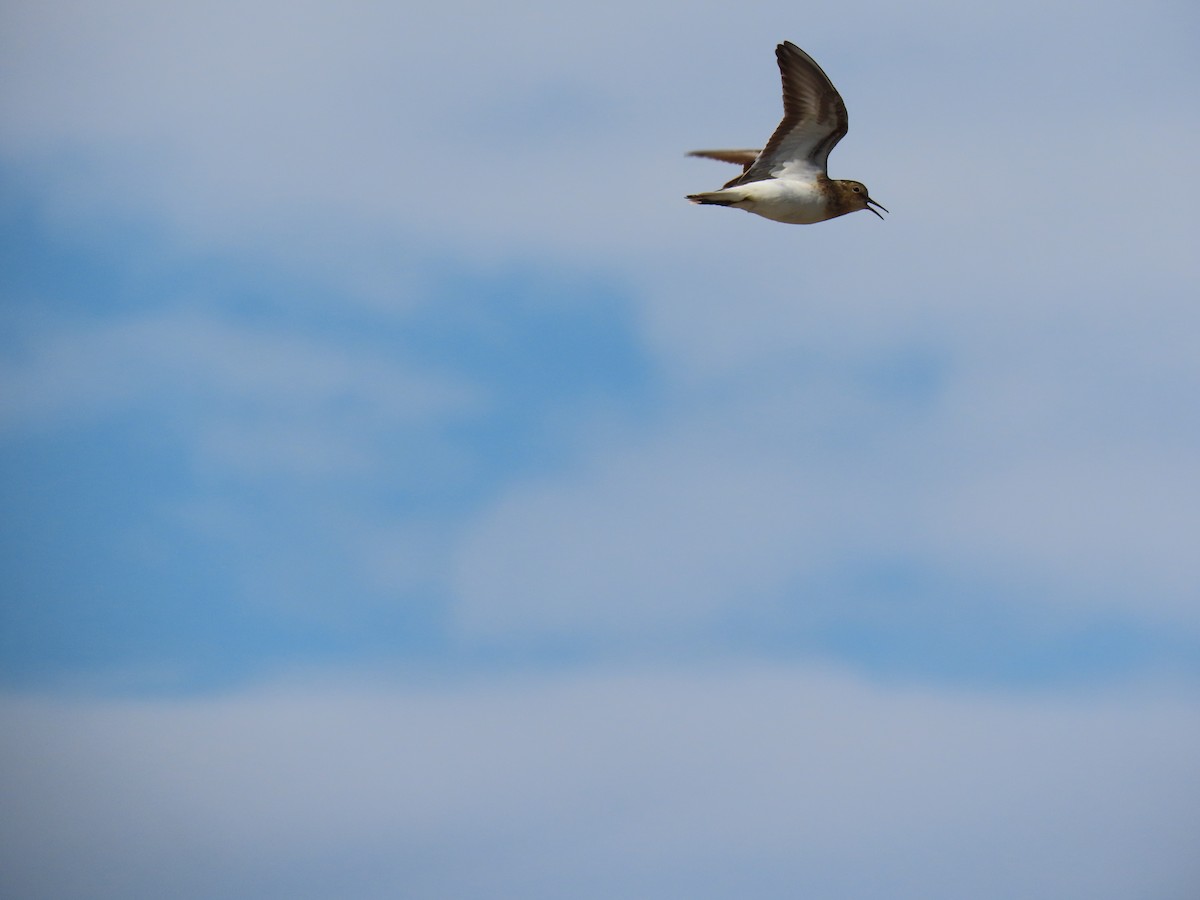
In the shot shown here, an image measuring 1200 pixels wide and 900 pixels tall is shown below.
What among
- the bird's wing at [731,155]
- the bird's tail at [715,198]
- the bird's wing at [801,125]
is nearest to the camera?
the bird's tail at [715,198]

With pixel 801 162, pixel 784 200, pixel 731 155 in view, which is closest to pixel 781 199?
pixel 784 200

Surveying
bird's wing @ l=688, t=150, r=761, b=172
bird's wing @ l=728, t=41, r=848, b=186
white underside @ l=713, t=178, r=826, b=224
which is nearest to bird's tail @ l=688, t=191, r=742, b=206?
white underside @ l=713, t=178, r=826, b=224

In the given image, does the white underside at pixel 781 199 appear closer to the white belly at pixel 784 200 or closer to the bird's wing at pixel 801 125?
the white belly at pixel 784 200

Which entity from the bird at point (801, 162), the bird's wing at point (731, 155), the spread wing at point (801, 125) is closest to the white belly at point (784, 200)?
the bird at point (801, 162)

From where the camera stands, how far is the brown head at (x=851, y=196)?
38.7 metres

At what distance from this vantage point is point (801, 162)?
38.5 metres

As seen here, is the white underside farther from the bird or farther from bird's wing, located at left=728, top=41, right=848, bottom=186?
bird's wing, located at left=728, top=41, right=848, bottom=186

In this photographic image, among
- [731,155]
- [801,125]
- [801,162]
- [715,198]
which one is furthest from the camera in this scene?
[731,155]

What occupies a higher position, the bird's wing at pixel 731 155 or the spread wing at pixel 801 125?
the bird's wing at pixel 731 155

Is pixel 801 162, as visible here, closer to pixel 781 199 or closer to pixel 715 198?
pixel 781 199

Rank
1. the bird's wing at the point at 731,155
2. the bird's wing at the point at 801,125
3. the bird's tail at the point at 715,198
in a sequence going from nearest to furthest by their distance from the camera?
1. the bird's tail at the point at 715,198
2. the bird's wing at the point at 801,125
3. the bird's wing at the point at 731,155

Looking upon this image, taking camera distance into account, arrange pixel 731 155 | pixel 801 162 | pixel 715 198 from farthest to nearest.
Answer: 1. pixel 731 155
2. pixel 801 162
3. pixel 715 198

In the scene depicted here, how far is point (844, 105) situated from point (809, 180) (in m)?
1.84

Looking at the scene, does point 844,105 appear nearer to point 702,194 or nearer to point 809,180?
point 809,180
